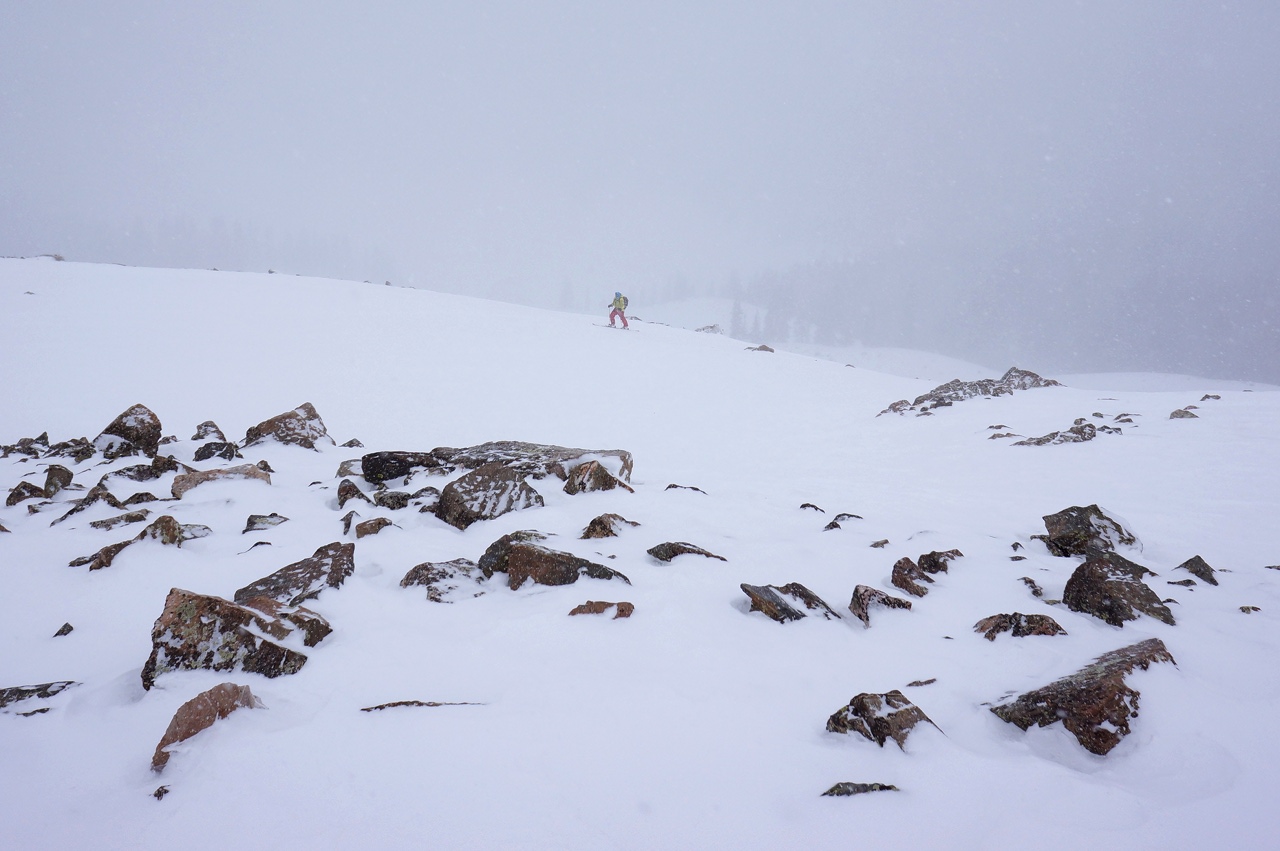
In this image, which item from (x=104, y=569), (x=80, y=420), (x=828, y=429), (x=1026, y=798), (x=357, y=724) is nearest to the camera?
(x=1026, y=798)

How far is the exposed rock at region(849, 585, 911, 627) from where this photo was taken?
3275 millimetres

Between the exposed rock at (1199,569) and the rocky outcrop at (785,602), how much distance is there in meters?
3.23

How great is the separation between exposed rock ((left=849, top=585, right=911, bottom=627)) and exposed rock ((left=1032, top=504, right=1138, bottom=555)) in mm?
2369

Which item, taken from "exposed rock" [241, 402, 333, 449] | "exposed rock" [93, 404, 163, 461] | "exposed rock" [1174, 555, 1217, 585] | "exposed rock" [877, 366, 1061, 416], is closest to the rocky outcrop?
"exposed rock" [1174, 555, 1217, 585]

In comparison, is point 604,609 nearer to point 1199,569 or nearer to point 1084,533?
point 1084,533

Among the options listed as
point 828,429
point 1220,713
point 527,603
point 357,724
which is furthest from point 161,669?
point 828,429

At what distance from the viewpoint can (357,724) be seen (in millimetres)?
2119

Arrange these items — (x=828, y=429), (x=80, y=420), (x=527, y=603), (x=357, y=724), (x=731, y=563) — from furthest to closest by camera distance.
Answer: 1. (x=828, y=429)
2. (x=80, y=420)
3. (x=731, y=563)
4. (x=527, y=603)
5. (x=357, y=724)

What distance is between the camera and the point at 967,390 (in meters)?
16.7

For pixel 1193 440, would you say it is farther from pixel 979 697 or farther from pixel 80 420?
pixel 80 420

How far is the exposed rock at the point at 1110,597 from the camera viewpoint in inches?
129

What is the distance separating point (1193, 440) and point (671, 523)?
403 inches

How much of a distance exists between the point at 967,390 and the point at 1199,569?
14117mm

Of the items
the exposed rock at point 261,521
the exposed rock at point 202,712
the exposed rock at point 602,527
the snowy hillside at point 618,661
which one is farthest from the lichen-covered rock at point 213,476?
the exposed rock at point 202,712
